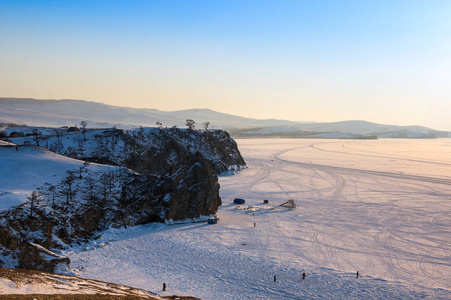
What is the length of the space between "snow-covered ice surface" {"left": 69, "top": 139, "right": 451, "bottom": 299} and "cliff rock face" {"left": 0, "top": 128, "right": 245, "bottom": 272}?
2.88 metres

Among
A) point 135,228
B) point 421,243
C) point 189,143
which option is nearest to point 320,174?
point 189,143

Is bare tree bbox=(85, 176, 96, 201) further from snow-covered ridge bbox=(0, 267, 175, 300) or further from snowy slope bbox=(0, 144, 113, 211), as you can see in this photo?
snow-covered ridge bbox=(0, 267, 175, 300)

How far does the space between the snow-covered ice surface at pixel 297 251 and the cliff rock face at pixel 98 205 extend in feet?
9.44

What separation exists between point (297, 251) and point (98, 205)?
3201cm

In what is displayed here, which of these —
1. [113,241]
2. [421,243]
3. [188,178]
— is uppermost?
[188,178]

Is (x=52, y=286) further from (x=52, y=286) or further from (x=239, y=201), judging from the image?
(x=239, y=201)

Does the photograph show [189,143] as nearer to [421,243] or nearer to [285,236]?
[285,236]

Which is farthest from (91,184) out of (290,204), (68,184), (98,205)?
(290,204)

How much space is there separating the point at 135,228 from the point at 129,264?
12.9m

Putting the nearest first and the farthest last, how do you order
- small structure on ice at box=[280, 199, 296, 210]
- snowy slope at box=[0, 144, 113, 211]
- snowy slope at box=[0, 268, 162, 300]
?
snowy slope at box=[0, 268, 162, 300], snowy slope at box=[0, 144, 113, 211], small structure on ice at box=[280, 199, 296, 210]

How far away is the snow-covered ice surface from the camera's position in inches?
1331

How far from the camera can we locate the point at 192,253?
1662 inches

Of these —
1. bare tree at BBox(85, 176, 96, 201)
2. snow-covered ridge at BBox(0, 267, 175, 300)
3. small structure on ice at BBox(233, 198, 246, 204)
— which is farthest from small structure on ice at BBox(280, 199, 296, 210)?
snow-covered ridge at BBox(0, 267, 175, 300)

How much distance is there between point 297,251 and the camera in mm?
43219
